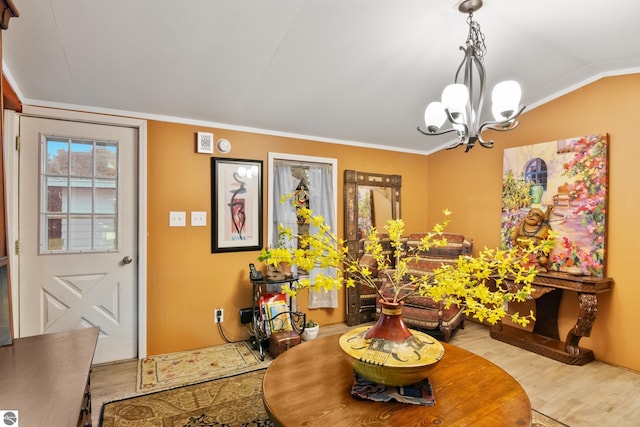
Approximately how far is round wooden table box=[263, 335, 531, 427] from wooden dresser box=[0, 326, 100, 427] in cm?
62

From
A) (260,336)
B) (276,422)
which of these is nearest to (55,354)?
(276,422)

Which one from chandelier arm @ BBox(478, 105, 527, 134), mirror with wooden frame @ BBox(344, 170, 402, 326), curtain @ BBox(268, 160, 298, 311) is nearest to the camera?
chandelier arm @ BBox(478, 105, 527, 134)

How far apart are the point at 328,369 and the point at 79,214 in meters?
2.39

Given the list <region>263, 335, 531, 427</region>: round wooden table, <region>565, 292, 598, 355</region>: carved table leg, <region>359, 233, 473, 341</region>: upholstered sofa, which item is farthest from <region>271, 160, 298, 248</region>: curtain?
<region>565, 292, 598, 355</region>: carved table leg

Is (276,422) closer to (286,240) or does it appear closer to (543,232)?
(286,240)

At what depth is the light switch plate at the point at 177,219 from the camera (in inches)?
115

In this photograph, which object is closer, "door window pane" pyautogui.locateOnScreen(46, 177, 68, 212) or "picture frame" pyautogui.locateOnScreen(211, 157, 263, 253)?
"door window pane" pyautogui.locateOnScreen(46, 177, 68, 212)

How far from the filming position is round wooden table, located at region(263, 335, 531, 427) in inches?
44.1

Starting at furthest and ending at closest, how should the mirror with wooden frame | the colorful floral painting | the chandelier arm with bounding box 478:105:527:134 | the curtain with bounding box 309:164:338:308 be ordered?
the mirror with wooden frame, the curtain with bounding box 309:164:338:308, the colorful floral painting, the chandelier arm with bounding box 478:105:527:134

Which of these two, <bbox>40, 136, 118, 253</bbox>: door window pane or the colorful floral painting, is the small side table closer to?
<bbox>40, 136, 118, 253</bbox>: door window pane

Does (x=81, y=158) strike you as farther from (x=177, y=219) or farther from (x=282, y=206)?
(x=282, y=206)

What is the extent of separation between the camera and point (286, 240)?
11.1ft

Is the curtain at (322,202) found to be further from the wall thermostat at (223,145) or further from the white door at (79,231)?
the white door at (79,231)

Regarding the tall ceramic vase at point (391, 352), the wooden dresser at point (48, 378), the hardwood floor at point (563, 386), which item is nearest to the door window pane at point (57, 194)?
the hardwood floor at point (563, 386)
